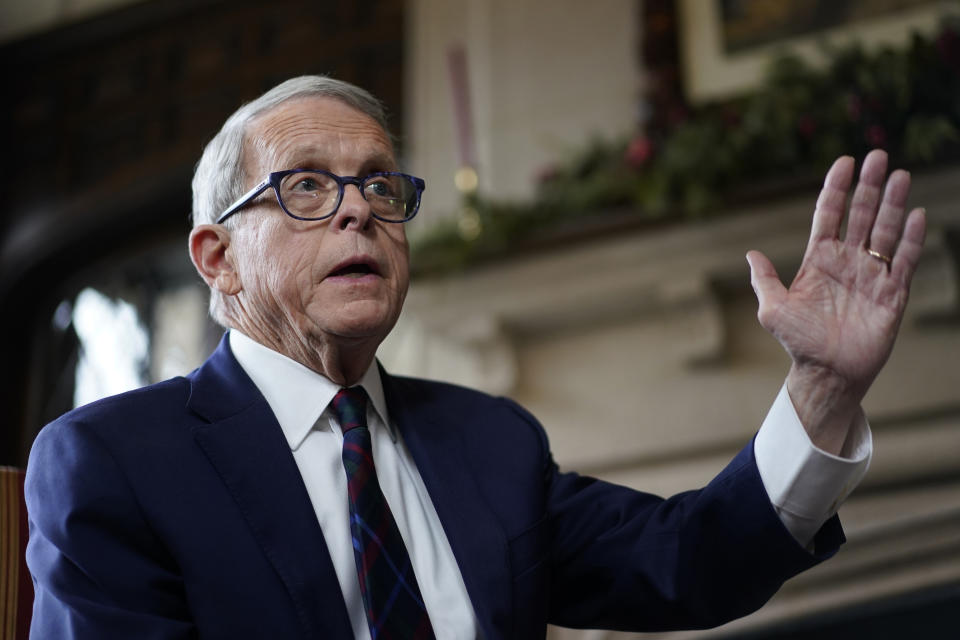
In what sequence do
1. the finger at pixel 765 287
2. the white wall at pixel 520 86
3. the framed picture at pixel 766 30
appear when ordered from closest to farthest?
the finger at pixel 765 287 < the framed picture at pixel 766 30 < the white wall at pixel 520 86

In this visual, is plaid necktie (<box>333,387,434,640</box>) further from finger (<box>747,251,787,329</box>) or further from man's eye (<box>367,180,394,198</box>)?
finger (<box>747,251,787,329</box>)

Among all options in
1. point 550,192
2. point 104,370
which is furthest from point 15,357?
point 550,192

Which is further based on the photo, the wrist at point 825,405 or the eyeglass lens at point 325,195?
the eyeglass lens at point 325,195

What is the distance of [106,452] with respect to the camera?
3.90 feet

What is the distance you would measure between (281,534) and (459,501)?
0.26 meters

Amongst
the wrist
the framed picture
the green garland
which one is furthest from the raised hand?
the framed picture

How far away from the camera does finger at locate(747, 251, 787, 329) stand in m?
1.18

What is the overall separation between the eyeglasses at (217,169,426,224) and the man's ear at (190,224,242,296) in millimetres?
41

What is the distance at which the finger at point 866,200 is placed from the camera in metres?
1.20

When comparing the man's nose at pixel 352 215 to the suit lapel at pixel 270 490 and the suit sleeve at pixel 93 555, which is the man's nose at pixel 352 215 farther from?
the suit sleeve at pixel 93 555

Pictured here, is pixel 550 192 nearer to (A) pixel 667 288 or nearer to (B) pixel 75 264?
(A) pixel 667 288

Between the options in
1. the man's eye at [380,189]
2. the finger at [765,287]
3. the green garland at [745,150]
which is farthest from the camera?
the green garland at [745,150]

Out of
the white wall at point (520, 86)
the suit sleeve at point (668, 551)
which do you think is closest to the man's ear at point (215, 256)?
the suit sleeve at point (668, 551)

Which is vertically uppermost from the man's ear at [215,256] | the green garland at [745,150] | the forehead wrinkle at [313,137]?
the green garland at [745,150]
